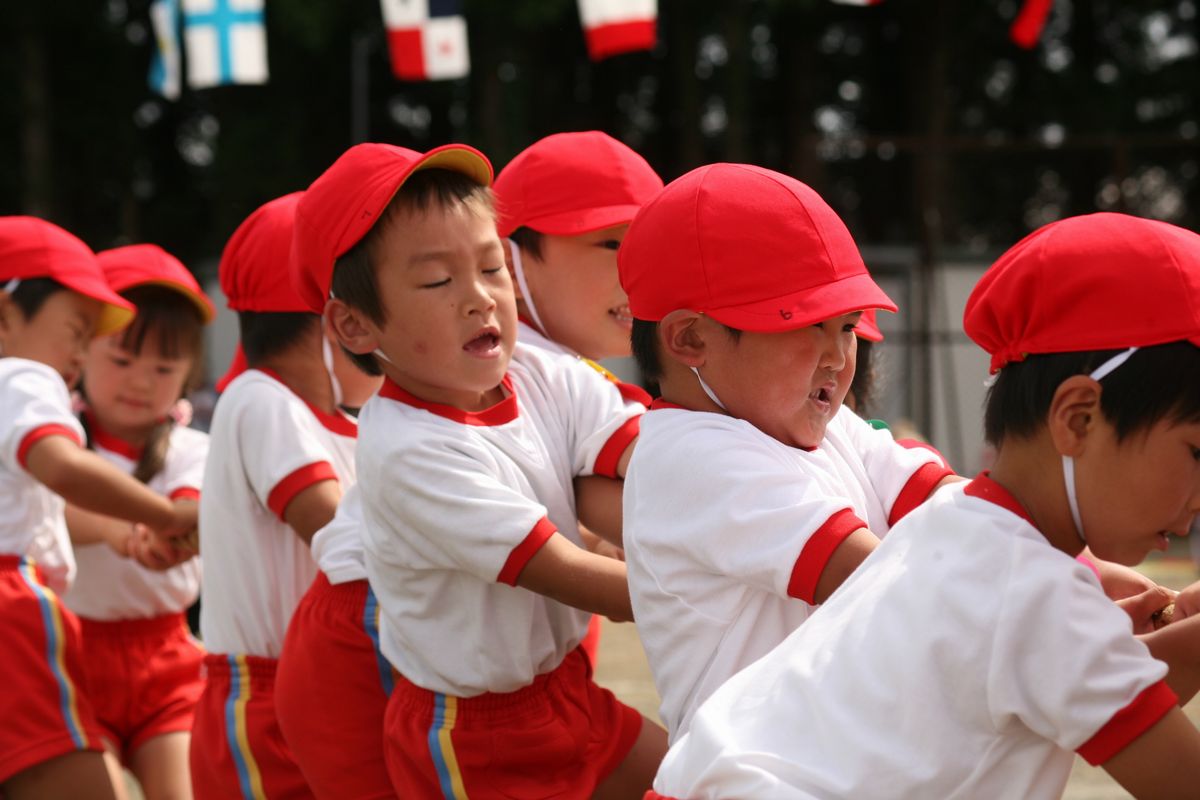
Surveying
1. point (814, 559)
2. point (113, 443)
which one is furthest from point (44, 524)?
point (814, 559)

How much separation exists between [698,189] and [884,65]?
24.5 m

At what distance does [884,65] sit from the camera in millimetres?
25938

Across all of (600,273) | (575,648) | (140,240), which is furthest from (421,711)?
(140,240)

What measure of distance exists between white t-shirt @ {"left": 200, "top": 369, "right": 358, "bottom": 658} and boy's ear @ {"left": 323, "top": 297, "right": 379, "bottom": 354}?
61 cm

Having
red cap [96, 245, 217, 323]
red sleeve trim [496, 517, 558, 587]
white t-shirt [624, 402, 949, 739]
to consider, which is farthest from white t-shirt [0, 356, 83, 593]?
white t-shirt [624, 402, 949, 739]

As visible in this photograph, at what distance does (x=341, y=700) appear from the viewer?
3.23 m

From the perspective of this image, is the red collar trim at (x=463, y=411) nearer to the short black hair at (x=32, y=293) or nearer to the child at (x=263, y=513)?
the child at (x=263, y=513)

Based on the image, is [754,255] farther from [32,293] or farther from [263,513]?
[32,293]

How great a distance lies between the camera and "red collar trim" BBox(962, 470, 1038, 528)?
201cm

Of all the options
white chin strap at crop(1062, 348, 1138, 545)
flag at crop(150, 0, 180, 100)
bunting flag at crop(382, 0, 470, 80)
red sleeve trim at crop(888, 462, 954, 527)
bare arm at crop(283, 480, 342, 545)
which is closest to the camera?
white chin strap at crop(1062, 348, 1138, 545)

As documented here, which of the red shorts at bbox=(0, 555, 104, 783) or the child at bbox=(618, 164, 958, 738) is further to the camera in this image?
the red shorts at bbox=(0, 555, 104, 783)

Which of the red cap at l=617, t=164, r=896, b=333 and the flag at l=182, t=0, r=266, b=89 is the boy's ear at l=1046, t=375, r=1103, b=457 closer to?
the red cap at l=617, t=164, r=896, b=333

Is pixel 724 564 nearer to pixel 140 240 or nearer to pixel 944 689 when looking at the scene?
pixel 944 689

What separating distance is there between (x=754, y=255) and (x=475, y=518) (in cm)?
71
